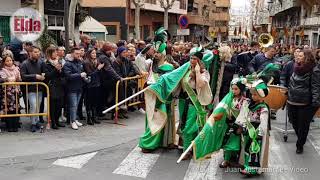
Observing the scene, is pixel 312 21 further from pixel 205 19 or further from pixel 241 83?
pixel 241 83

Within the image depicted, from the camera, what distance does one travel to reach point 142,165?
725 centimetres

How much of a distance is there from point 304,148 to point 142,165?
10.3 feet

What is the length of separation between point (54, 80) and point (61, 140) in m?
1.26

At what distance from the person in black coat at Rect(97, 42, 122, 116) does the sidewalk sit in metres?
0.59

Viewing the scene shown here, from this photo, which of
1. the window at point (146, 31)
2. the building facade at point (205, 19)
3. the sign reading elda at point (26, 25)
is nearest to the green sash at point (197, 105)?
the sign reading elda at point (26, 25)

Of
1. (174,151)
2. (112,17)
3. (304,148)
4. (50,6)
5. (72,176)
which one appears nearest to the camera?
(72,176)

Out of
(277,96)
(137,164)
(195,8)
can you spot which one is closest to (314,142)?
(277,96)

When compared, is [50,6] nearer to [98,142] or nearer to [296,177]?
[98,142]

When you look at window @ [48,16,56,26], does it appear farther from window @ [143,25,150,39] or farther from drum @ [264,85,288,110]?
window @ [143,25,150,39]

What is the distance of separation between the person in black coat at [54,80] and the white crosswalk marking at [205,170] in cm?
312

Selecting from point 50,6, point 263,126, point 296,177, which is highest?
point 50,6

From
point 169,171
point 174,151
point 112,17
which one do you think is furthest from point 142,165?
point 112,17

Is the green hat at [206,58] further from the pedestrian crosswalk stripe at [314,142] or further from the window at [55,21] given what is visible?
the window at [55,21]

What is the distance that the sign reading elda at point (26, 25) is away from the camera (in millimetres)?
14547
